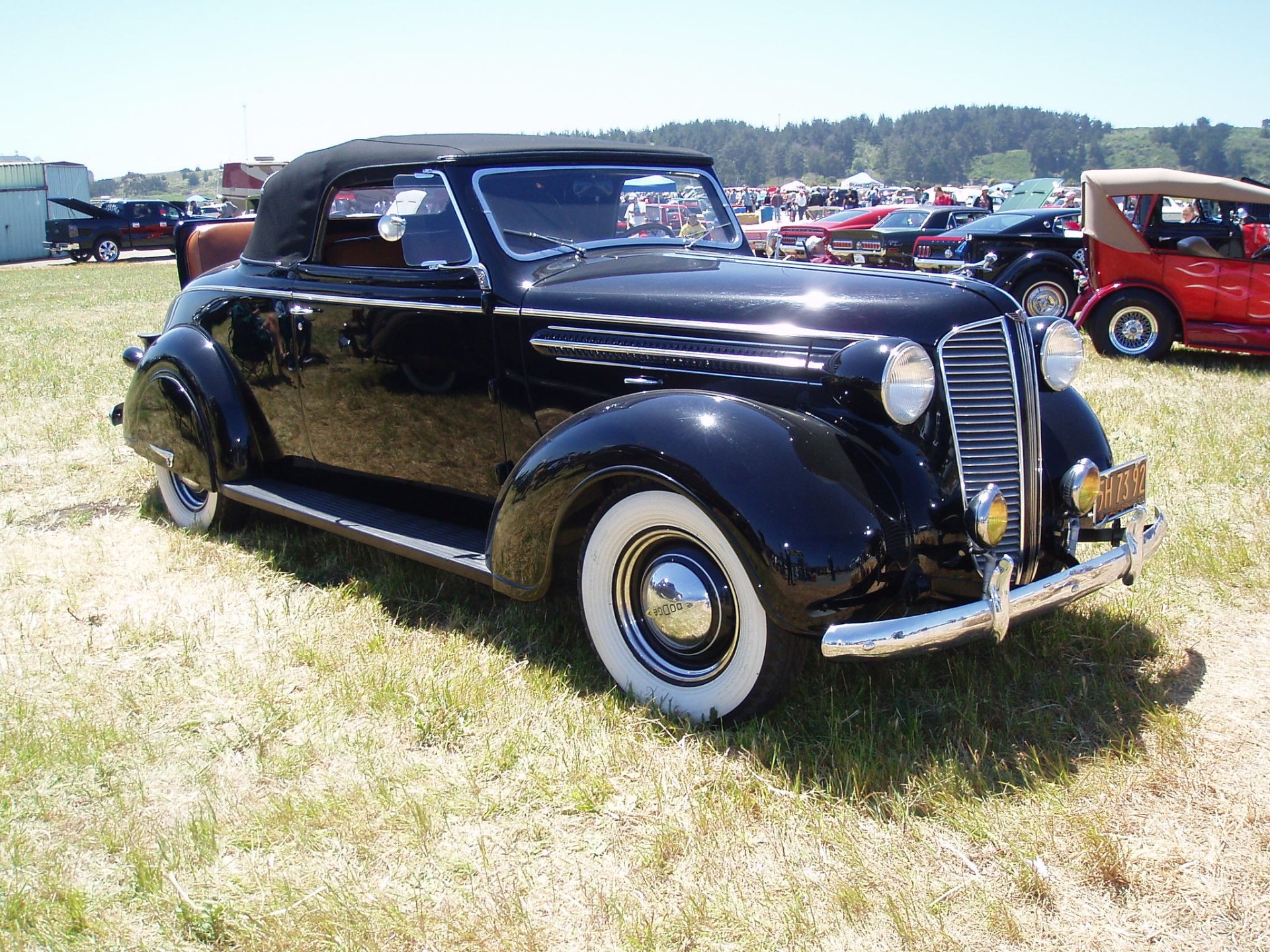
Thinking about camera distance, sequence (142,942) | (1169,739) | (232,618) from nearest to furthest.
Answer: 1. (142,942)
2. (1169,739)
3. (232,618)

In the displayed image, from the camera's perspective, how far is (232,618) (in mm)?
3949

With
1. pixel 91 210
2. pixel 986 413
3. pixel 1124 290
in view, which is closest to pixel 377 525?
pixel 986 413

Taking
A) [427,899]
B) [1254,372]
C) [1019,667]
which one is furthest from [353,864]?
[1254,372]

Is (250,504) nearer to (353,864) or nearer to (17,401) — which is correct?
(353,864)

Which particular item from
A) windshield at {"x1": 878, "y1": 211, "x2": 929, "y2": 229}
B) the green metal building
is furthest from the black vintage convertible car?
the green metal building

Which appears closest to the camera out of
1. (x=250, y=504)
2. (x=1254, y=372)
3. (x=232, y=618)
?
(x=232, y=618)

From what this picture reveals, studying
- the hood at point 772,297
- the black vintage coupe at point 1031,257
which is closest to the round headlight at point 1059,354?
the hood at point 772,297

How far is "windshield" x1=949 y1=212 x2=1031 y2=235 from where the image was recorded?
12062 millimetres

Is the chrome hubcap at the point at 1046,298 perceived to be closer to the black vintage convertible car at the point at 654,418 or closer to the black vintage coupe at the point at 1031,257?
the black vintage coupe at the point at 1031,257

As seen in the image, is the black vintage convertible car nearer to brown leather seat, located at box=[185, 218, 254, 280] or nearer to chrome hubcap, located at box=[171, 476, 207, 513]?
chrome hubcap, located at box=[171, 476, 207, 513]

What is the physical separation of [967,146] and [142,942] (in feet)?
589

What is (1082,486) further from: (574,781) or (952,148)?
(952,148)

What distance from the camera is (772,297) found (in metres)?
3.12

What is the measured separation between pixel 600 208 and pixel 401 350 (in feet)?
3.15
